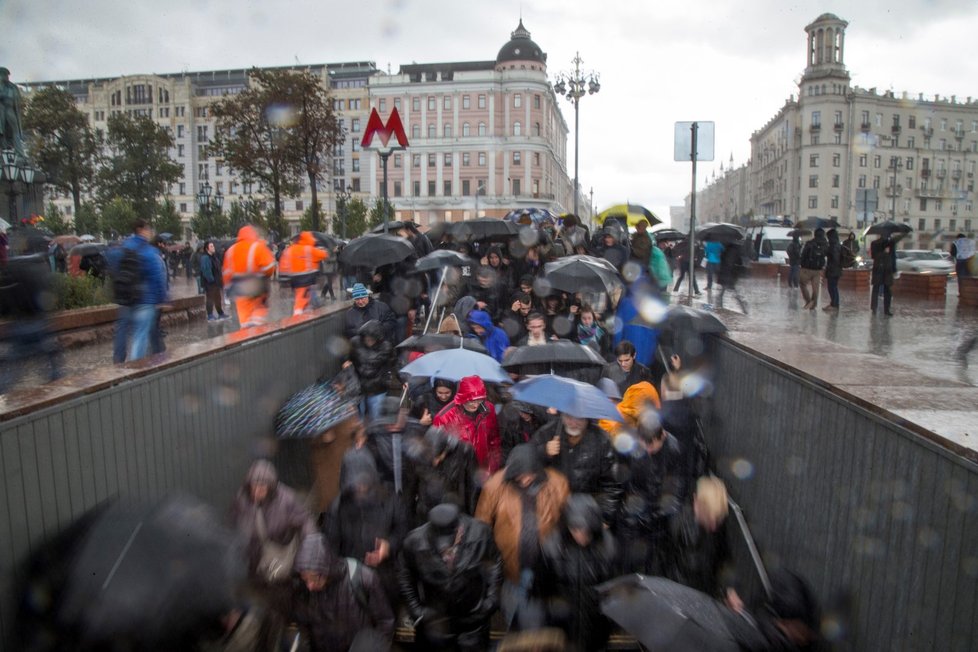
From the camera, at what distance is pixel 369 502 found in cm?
475

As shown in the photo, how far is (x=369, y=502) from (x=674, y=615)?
7.71 ft

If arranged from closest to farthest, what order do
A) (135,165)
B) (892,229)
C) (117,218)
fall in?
(892,229), (117,218), (135,165)

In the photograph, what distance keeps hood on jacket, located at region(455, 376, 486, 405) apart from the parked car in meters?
29.9

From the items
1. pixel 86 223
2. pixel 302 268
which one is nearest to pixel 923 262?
pixel 302 268

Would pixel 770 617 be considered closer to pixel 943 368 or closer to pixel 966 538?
pixel 966 538

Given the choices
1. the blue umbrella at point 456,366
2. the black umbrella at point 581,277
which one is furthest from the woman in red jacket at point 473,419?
the black umbrella at point 581,277

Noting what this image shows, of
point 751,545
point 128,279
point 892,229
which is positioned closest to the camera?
point 751,545

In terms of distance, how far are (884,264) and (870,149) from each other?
3603 inches

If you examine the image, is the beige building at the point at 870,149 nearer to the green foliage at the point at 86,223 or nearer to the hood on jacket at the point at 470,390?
the green foliage at the point at 86,223

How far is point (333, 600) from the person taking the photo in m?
3.97

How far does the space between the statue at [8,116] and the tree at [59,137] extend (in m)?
36.9

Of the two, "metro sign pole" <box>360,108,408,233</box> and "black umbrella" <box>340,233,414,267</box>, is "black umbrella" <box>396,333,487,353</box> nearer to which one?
"black umbrella" <box>340,233,414,267</box>

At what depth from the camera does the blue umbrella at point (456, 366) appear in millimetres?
5922

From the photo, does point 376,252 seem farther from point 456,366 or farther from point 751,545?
point 751,545
